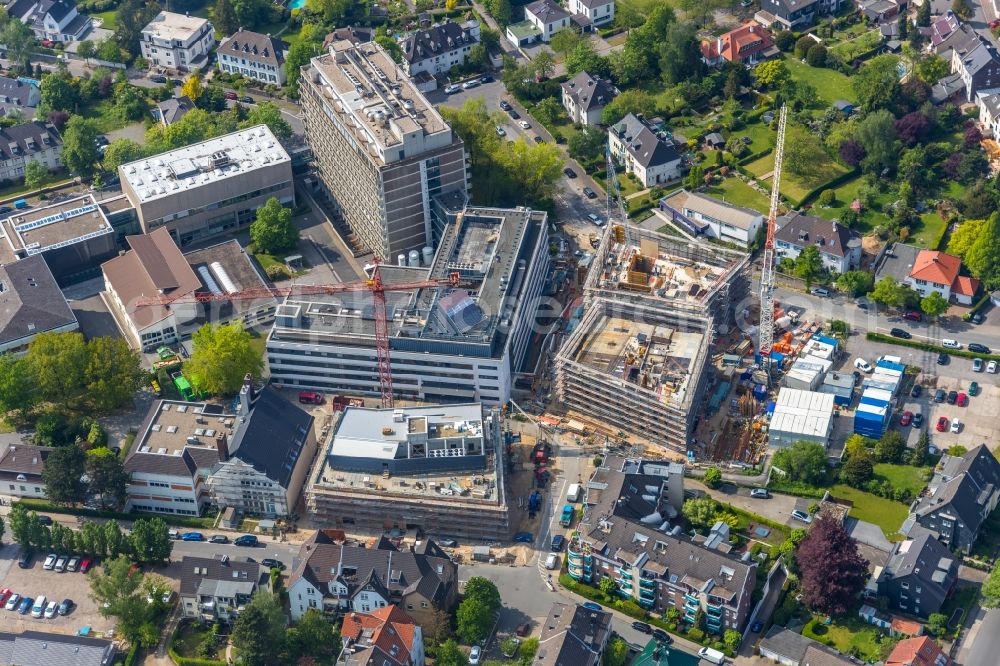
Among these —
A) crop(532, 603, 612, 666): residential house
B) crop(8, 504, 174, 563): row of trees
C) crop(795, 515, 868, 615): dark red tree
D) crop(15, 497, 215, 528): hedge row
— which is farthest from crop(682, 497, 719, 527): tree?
crop(8, 504, 174, 563): row of trees

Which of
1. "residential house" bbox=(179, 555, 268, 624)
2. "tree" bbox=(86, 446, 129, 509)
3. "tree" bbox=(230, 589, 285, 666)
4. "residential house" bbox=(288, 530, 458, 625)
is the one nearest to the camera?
"tree" bbox=(230, 589, 285, 666)

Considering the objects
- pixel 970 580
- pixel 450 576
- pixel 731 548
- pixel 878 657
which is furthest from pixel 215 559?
pixel 970 580

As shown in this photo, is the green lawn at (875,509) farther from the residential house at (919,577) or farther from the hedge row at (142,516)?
the hedge row at (142,516)

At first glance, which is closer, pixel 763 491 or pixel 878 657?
pixel 878 657

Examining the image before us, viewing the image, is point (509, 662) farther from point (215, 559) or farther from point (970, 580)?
point (970, 580)

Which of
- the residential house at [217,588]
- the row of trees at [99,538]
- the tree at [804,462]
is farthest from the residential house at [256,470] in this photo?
the tree at [804,462]

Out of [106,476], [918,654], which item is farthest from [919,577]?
[106,476]

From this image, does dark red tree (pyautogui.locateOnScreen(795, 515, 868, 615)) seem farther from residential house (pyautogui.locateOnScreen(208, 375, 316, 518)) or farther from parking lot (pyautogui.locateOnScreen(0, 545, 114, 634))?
parking lot (pyautogui.locateOnScreen(0, 545, 114, 634))
